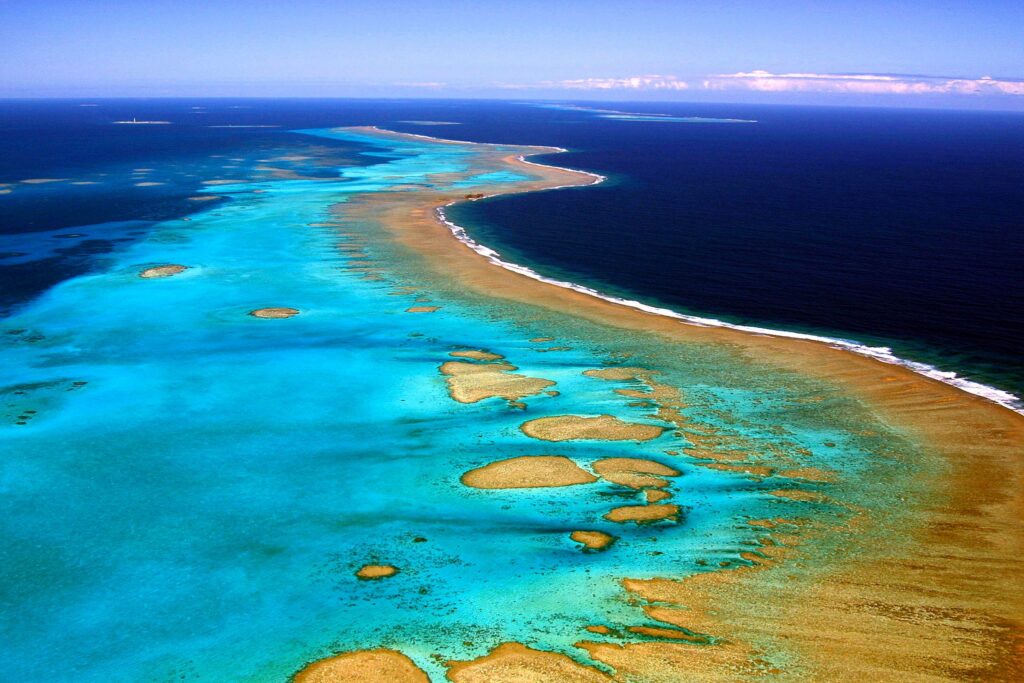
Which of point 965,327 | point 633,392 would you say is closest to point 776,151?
point 965,327

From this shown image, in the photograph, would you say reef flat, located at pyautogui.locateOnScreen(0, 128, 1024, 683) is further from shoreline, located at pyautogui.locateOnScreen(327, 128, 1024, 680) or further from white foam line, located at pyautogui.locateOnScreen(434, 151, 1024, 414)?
white foam line, located at pyautogui.locateOnScreen(434, 151, 1024, 414)

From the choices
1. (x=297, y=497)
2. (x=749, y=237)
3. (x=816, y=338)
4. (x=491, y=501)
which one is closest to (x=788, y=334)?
(x=816, y=338)

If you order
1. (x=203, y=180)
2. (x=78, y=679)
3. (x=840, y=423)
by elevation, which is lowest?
(x=78, y=679)

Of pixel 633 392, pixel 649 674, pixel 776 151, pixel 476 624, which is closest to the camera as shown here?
pixel 649 674

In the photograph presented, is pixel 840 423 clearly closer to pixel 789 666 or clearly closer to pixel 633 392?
pixel 633 392

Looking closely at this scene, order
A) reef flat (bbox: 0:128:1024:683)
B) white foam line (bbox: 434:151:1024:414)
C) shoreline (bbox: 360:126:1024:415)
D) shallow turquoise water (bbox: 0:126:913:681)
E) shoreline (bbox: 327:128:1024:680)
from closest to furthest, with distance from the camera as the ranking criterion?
1. shoreline (bbox: 327:128:1024:680)
2. reef flat (bbox: 0:128:1024:683)
3. shallow turquoise water (bbox: 0:126:913:681)
4. white foam line (bbox: 434:151:1024:414)
5. shoreline (bbox: 360:126:1024:415)

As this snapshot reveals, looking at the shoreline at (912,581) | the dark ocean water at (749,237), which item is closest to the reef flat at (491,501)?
the shoreline at (912,581)

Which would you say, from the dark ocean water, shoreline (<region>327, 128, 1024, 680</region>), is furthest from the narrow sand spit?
the dark ocean water
